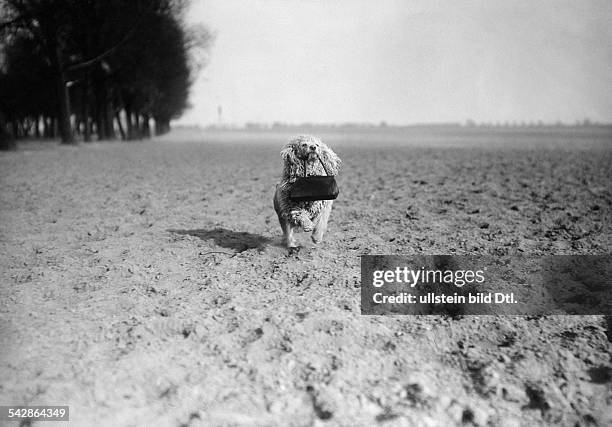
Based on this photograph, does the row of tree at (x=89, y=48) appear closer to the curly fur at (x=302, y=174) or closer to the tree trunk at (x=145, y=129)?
the tree trunk at (x=145, y=129)

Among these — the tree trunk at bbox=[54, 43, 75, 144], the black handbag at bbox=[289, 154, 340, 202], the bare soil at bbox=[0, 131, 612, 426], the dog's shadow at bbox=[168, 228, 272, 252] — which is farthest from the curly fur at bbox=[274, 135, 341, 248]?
the tree trunk at bbox=[54, 43, 75, 144]

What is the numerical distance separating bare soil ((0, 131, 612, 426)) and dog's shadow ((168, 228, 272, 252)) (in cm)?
3

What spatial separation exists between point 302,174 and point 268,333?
176 cm

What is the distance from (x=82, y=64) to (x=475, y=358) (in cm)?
2233

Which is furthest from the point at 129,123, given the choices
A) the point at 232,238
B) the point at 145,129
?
the point at 232,238

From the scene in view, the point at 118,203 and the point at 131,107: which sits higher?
the point at 131,107

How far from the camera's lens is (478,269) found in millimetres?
4348

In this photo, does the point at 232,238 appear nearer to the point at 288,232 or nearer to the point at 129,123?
the point at 288,232

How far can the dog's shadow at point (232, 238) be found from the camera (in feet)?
17.0

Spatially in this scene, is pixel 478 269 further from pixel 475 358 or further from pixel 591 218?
pixel 591 218

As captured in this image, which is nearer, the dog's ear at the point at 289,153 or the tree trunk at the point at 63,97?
the dog's ear at the point at 289,153

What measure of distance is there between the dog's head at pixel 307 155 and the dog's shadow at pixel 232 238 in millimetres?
1168

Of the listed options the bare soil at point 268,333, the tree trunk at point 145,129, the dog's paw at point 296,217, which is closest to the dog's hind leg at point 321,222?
the bare soil at point 268,333

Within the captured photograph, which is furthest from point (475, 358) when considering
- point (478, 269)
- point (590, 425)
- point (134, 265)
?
point (134, 265)
